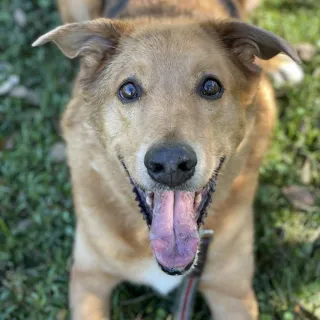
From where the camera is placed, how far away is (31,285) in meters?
4.07

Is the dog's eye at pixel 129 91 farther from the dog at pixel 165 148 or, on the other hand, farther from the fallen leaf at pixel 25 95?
the fallen leaf at pixel 25 95

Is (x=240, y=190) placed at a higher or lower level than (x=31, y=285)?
higher

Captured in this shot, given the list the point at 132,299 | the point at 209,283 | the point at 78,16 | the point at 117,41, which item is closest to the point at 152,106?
the point at 117,41

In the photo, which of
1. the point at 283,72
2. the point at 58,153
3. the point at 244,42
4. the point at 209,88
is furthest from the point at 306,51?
the point at 209,88

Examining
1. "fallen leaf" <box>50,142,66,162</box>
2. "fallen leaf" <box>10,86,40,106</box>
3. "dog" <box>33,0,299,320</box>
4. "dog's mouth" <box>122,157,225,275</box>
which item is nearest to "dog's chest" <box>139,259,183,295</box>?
"dog" <box>33,0,299,320</box>

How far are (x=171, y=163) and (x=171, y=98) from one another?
0.41 meters

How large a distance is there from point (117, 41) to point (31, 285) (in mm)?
1890

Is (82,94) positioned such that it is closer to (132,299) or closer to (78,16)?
(132,299)

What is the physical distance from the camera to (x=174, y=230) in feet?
10.4

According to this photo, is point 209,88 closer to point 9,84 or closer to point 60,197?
point 60,197

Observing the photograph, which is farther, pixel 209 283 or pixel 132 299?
pixel 132 299

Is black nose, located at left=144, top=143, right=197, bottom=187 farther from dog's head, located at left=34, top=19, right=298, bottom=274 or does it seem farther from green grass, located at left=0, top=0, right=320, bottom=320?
green grass, located at left=0, top=0, right=320, bottom=320

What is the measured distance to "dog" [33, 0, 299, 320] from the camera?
2.95m

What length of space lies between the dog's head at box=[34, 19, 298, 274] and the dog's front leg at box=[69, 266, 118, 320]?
30.8 inches
